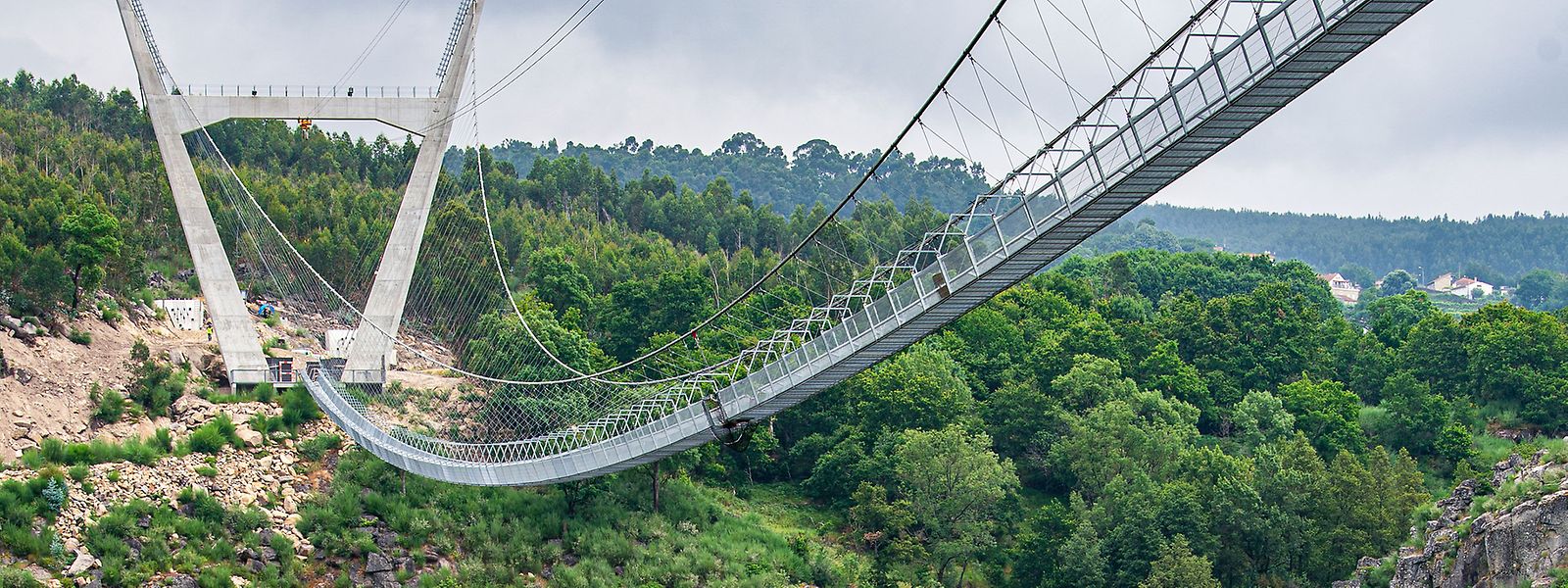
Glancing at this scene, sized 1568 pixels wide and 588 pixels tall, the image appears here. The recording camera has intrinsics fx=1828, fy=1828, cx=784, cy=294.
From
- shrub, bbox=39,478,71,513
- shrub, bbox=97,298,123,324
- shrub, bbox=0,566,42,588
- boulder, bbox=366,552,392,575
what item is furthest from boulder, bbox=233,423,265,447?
shrub, bbox=0,566,42,588

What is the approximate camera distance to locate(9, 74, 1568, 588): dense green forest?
33094 mm

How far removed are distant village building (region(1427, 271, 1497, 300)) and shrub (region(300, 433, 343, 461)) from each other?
140 m

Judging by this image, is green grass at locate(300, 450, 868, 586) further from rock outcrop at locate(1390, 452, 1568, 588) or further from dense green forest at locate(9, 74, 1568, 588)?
rock outcrop at locate(1390, 452, 1568, 588)

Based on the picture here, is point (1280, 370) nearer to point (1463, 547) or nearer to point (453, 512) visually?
point (1463, 547)

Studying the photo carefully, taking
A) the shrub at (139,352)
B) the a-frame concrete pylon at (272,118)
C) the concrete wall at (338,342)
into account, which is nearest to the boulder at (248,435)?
the a-frame concrete pylon at (272,118)

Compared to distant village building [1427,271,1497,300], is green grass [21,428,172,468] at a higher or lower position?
higher

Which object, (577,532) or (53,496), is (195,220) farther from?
(577,532)

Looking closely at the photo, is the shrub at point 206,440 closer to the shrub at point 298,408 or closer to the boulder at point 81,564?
the shrub at point 298,408

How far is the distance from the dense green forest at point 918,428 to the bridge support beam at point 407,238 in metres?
2.17

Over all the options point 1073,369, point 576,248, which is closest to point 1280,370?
point 1073,369

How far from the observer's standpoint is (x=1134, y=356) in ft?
166

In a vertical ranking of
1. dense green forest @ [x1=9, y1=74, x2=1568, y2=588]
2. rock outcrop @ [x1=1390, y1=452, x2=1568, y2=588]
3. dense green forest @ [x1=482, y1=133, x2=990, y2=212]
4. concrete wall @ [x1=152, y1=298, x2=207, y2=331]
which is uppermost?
dense green forest @ [x1=482, y1=133, x2=990, y2=212]

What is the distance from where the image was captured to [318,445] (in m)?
32.7

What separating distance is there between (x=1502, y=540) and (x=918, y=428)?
17427 millimetres
